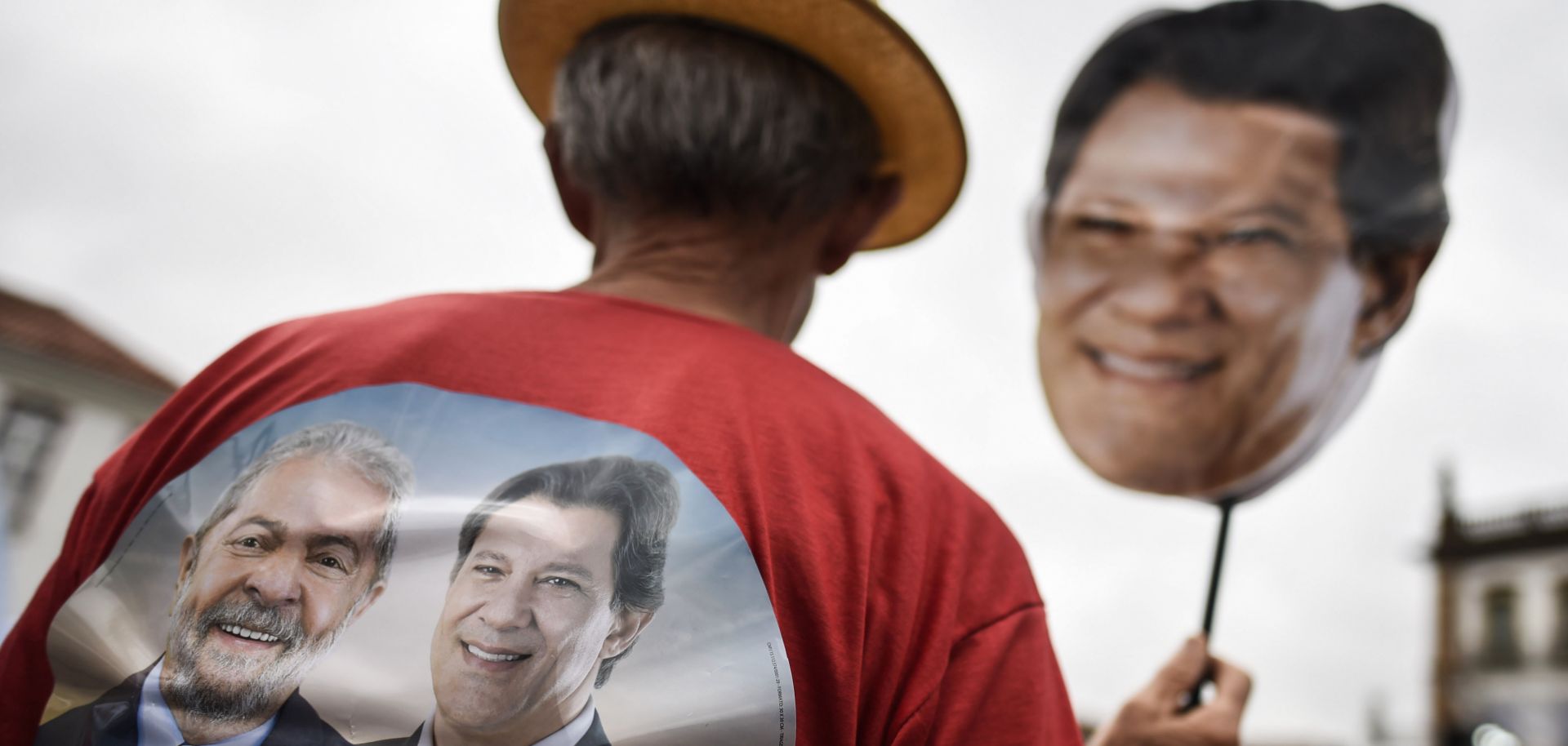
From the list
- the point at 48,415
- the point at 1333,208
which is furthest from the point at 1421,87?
the point at 48,415

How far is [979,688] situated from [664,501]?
25 cm

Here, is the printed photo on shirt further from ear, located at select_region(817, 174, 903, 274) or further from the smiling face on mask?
the smiling face on mask

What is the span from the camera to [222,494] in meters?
0.73

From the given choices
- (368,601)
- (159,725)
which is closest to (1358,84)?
(368,601)

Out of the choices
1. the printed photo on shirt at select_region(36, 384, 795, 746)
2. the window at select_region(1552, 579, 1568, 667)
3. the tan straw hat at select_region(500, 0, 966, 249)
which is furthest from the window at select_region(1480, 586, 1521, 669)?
the printed photo on shirt at select_region(36, 384, 795, 746)

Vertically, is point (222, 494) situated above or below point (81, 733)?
above

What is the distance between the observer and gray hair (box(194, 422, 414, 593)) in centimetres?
70

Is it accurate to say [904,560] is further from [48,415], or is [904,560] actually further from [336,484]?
[48,415]

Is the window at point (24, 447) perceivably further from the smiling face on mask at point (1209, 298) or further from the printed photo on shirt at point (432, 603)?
the smiling face on mask at point (1209, 298)

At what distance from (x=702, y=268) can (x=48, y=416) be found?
1261 mm

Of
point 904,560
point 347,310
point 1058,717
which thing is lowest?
point 1058,717

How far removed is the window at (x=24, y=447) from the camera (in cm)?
136

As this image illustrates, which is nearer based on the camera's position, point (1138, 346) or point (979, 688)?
point (979, 688)

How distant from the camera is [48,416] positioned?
166 centimetres
